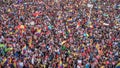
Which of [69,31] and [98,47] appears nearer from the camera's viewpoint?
[98,47]

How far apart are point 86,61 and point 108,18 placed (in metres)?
8.10

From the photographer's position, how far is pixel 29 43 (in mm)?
14609

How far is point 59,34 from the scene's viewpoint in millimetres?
16453

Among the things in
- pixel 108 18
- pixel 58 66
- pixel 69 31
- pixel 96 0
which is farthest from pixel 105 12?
pixel 58 66

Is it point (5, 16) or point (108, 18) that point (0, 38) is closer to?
point (5, 16)

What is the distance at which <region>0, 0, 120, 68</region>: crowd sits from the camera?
1302cm

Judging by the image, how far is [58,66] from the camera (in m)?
12.5

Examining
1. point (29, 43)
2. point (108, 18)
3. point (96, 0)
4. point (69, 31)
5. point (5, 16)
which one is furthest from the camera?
point (96, 0)

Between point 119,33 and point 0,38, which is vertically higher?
point 0,38

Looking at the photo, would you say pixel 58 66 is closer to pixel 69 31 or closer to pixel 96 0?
pixel 69 31

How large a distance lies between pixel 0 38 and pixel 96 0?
1166cm

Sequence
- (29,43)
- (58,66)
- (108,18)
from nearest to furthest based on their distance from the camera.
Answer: (58,66), (29,43), (108,18)

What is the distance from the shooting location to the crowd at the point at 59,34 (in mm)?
13016

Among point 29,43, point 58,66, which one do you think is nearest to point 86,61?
point 58,66
